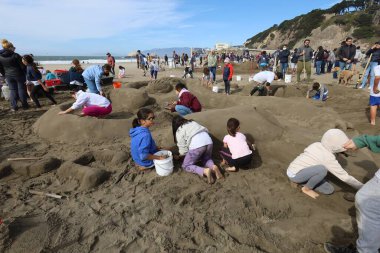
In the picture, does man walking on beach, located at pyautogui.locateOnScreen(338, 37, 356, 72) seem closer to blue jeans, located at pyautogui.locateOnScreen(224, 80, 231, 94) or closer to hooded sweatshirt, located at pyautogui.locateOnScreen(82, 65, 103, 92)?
blue jeans, located at pyautogui.locateOnScreen(224, 80, 231, 94)

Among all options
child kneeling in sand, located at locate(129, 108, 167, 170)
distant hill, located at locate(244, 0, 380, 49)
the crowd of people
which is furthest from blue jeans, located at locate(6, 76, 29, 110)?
distant hill, located at locate(244, 0, 380, 49)

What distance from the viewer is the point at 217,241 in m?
2.38

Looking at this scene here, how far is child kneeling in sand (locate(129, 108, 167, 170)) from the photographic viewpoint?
3471mm

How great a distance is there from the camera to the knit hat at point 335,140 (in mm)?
2719

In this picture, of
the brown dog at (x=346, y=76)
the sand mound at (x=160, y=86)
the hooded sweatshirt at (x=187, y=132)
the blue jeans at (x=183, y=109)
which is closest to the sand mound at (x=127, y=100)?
the blue jeans at (x=183, y=109)

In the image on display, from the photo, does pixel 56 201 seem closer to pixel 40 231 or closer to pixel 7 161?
pixel 40 231

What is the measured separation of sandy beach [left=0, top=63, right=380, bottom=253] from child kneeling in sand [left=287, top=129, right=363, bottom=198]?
0.15 meters

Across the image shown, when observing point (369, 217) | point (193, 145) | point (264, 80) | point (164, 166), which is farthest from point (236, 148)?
point (264, 80)

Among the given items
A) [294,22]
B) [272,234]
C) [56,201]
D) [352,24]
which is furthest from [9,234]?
[294,22]

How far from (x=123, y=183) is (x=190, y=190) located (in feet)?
2.86

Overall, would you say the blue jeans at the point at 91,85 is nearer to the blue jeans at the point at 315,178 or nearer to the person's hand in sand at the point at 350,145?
the blue jeans at the point at 315,178

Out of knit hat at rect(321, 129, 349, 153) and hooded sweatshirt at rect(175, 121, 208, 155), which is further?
hooded sweatshirt at rect(175, 121, 208, 155)

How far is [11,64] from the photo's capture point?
627 centimetres

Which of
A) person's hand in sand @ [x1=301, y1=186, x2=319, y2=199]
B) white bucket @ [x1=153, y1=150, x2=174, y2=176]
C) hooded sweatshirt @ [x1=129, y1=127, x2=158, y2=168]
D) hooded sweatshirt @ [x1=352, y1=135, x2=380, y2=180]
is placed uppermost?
hooded sweatshirt @ [x1=352, y1=135, x2=380, y2=180]
